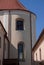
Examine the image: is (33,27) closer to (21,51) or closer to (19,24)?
(19,24)

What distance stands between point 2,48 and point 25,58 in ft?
24.3

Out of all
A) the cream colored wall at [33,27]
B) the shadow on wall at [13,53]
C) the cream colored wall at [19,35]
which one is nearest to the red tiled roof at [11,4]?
the cream colored wall at [19,35]

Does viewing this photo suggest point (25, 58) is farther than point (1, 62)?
Yes

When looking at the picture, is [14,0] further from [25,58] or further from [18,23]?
Result: [25,58]

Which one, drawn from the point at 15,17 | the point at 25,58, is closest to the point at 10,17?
the point at 15,17

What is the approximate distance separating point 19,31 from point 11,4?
16.1 ft

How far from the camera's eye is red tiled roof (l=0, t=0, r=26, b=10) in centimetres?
4041

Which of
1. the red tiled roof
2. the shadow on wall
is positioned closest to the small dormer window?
the red tiled roof

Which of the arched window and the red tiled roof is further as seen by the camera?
the red tiled roof

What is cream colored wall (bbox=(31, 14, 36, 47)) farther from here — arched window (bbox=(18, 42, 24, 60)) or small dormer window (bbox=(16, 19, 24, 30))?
arched window (bbox=(18, 42, 24, 60))

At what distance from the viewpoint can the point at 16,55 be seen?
37906 millimetres

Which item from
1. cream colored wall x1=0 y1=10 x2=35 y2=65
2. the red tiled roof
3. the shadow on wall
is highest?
the red tiled roof

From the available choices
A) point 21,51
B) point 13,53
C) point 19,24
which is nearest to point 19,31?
point 19,24

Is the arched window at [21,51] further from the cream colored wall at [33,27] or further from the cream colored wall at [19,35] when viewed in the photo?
the cream colored wall at [33,27]
